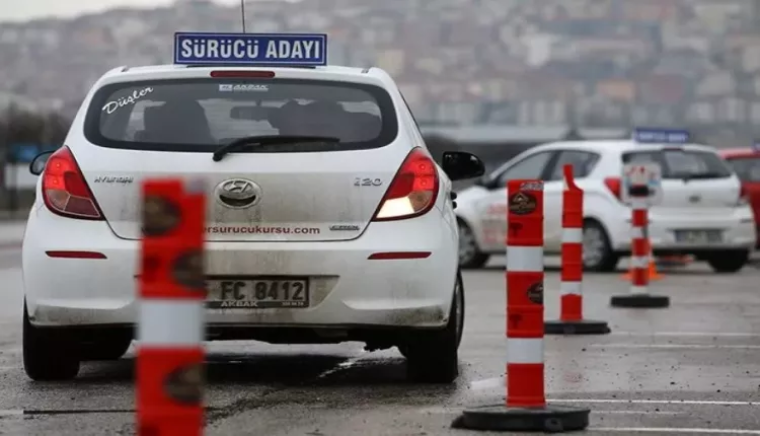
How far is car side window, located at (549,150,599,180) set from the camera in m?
23.0

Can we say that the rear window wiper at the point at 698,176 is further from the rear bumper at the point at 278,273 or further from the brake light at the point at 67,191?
the brake light at the point at 67,191

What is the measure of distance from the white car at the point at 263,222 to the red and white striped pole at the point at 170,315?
14.9 feet

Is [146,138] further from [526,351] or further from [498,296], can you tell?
[498,296]

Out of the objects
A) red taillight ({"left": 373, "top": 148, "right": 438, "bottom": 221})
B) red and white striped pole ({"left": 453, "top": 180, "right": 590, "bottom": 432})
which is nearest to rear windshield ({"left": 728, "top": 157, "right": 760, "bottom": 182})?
red taillight ({"left": 373, "top": 148, "right": 438, "bottom": 221})

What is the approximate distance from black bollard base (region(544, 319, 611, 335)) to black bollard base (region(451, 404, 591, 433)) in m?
5.55

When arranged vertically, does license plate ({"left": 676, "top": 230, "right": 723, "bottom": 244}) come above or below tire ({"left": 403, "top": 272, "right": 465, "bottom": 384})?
below

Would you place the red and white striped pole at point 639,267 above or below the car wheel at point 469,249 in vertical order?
above

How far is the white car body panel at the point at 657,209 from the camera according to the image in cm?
2262

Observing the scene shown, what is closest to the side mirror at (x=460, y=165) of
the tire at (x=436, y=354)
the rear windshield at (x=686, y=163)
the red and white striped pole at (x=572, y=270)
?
the tire at (x=436, y=354)

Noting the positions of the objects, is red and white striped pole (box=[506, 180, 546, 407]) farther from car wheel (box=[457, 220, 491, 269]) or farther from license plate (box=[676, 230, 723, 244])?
car wheel (box=[457, 220, 491, 269])

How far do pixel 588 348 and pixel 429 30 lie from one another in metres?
141

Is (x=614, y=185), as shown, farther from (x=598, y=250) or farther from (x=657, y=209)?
(x=598, y=250)

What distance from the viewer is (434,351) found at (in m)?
9.39

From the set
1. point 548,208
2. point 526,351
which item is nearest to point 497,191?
point 548,208
